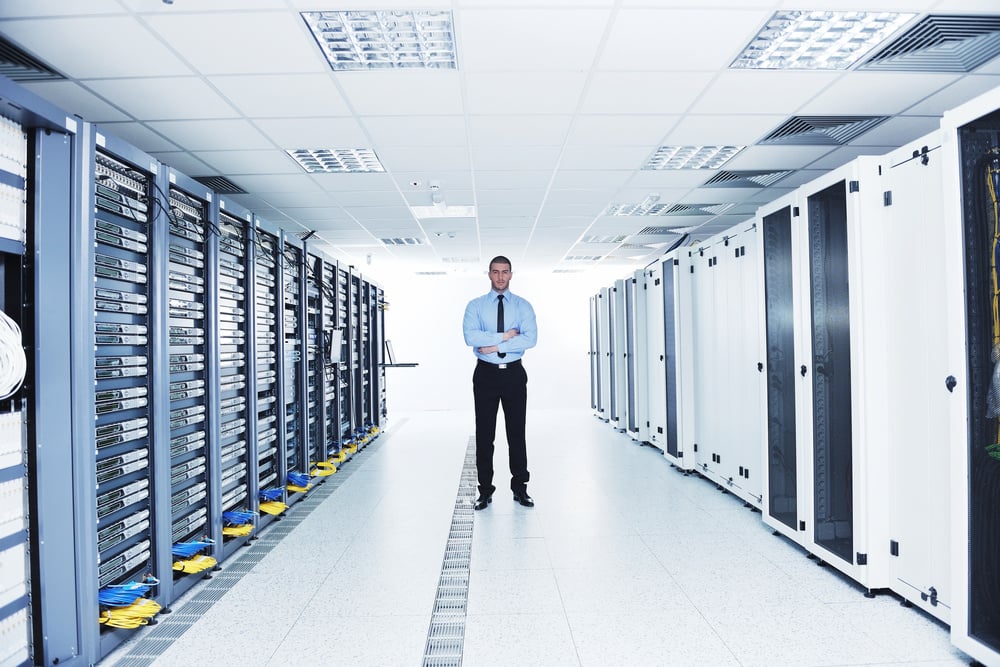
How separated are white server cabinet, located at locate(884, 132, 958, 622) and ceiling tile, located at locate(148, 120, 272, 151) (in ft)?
12.0

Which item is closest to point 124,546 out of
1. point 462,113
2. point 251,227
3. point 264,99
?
point 251,227

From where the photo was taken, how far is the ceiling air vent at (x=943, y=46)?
266 cm

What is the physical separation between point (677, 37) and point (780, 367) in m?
1.82

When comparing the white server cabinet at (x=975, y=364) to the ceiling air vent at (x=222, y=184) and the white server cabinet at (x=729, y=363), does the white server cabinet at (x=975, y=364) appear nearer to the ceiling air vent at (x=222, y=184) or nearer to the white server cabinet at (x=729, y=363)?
the white server cabinet at (x=729, y=363)

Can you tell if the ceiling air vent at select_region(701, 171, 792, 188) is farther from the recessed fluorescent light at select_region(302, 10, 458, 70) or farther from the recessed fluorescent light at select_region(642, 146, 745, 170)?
the recessed fluorescent light at select_region(302, 10, 458, 70)

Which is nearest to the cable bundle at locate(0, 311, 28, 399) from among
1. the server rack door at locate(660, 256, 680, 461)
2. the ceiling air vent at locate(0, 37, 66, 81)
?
the ceiling air vent at locate(0, 37, 66, 81)

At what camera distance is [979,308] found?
191cm

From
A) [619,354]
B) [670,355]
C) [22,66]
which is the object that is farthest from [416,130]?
[619,354]

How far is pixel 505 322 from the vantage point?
388 centimetres

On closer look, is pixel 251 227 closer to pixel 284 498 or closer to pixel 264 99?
pixel 264 99

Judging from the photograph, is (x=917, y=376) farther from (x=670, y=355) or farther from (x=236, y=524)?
(x=236, y=524)

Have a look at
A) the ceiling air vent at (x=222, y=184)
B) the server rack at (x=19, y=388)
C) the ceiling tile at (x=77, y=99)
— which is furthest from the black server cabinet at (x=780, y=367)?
the ceiling air vent at (x=222, y=184)

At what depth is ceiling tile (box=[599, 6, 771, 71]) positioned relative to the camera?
2.52 metres

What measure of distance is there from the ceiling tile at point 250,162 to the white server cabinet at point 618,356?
406 cm
